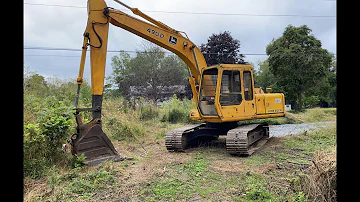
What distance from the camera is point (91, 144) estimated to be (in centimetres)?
538

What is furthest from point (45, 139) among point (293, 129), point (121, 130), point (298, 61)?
point (298, 61)

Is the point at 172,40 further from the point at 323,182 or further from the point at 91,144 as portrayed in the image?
the point at 323,182

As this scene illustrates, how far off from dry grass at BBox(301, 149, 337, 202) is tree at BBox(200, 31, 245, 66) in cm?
2114

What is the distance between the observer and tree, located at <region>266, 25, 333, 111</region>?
19.6 meters

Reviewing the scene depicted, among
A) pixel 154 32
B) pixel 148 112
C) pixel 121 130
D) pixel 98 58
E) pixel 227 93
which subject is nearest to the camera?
pixel 98 58

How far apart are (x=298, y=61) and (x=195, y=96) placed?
1481 cm

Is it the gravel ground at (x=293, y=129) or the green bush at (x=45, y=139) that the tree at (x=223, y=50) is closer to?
the gravel ground at (x=293, y=129)

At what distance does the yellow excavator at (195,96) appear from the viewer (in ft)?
18.1

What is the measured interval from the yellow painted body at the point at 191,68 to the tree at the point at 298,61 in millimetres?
13310

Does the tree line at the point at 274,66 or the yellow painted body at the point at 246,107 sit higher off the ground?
the tree line at the point at 274,66

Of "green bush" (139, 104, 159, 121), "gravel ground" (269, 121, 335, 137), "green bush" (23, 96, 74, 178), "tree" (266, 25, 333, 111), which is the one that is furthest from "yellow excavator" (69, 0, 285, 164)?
"tree" (266, 25, 333, 111)

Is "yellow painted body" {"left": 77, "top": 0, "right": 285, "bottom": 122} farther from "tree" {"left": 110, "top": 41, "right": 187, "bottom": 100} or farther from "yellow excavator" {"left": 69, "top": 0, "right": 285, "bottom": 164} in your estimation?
"tree" {"left": 110, "top": 41, "right": 187, "bottom": 100}

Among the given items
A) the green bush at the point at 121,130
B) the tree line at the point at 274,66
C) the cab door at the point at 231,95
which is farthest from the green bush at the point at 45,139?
the tree line at the point at 274,66
